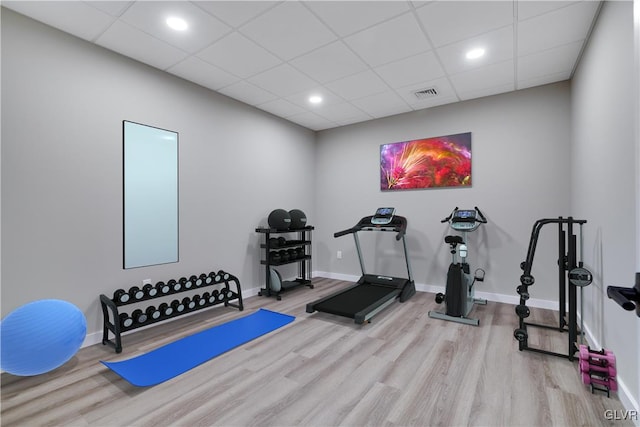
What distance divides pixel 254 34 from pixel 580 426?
12.3 feet

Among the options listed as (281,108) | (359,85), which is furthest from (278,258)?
(359,85)

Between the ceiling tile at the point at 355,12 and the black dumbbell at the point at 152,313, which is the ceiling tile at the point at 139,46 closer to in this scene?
the ceiling tile at the point at 355,12

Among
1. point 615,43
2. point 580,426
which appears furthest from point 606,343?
point 615,43

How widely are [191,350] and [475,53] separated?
4068 mm

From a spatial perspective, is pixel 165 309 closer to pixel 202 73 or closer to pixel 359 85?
pixel 202 73

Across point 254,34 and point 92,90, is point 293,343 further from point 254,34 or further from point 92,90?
point 92,90

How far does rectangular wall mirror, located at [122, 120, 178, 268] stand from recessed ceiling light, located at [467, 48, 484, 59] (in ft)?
11.3

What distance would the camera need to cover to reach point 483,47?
Result: 9.71 feet

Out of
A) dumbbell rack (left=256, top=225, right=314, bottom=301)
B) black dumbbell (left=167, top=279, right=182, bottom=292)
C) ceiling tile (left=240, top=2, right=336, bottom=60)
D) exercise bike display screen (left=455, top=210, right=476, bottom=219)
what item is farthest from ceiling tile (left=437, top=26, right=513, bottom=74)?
black dumbbell (left=167, top=279, right=182, bottom=292)

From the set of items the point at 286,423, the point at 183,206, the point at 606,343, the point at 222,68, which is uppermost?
the point at 222,68

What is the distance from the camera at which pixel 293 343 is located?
2855 millimetres

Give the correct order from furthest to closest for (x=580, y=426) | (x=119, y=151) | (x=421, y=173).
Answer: (x=421, y=173)
(x=119, y=151)
(x=580, y=426)

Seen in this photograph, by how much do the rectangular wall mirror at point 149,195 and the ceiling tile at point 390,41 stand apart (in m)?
2.37

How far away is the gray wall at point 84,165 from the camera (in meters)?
2.44
